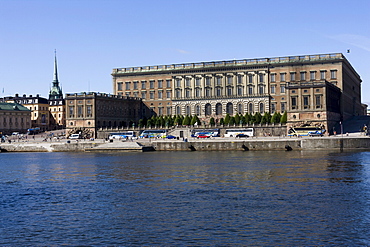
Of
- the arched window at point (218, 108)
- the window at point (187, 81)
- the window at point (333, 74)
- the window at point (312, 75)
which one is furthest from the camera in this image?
the window at point (187, 81)

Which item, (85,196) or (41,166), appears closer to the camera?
(85,196)

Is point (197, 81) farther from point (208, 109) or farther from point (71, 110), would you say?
point (71, 110)

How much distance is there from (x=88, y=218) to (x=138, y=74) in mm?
135678

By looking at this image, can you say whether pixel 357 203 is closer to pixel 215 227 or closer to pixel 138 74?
pixel 215 227

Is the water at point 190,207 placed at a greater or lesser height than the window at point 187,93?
lesser

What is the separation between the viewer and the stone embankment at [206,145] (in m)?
99.1

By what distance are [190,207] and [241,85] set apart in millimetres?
118321

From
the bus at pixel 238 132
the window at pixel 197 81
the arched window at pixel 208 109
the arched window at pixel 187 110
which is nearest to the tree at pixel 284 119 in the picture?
the bus at pixel 238 132

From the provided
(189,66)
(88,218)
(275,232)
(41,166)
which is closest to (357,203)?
(275,232)

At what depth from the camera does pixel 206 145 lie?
4373 inches

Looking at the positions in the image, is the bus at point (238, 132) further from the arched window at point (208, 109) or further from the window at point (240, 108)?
the arched window at point (208, 109)

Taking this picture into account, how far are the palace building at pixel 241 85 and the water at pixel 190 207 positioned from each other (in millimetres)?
76053

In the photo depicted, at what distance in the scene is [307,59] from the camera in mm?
149500

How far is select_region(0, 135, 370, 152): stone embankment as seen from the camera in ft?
325
